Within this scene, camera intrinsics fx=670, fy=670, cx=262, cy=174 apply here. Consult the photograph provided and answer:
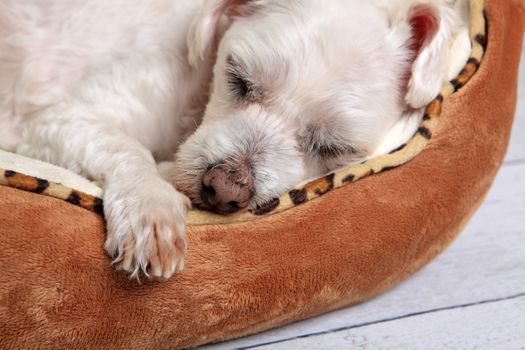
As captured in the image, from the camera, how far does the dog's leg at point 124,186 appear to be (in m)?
1.21

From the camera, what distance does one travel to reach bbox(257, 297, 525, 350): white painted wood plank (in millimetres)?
1443

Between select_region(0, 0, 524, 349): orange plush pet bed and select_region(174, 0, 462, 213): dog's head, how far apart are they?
7 centimetres

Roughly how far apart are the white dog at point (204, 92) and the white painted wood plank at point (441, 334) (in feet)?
1.15

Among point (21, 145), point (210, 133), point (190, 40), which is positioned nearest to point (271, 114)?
point (210, 133)

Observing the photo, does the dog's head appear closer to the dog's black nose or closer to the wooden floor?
the dog's black nose

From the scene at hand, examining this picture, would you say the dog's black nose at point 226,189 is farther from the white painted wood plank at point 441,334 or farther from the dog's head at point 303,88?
the white painted wood plank at point 441,334

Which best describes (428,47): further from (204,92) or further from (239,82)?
(204,92)

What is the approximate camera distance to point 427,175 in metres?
1.51

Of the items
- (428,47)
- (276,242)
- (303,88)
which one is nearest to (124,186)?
(276,242)

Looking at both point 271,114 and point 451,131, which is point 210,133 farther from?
point 451,131

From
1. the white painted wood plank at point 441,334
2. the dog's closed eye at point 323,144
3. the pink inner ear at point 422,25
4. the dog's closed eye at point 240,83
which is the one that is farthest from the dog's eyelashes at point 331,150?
the white painted wood plank at point 441,334

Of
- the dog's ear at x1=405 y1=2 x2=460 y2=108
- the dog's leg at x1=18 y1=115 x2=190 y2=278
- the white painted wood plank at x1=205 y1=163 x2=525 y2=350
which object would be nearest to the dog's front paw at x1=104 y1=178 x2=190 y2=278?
the dog's leg at x1=18 y1=115 x2=190 y2=278

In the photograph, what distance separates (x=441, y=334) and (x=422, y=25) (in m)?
0.72

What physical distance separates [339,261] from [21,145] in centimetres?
84
